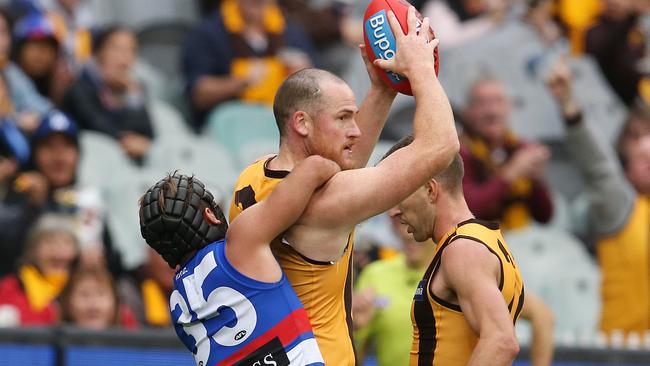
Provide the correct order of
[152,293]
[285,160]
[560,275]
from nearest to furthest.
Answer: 1. [285,160]
2. [152,293]
3. [560,275]

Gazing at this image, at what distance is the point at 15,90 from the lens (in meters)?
10.3

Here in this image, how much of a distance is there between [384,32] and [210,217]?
0.93 metres

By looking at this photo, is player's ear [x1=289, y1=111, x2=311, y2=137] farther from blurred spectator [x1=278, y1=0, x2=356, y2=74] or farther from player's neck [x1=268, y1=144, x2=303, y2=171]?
blurred spectator [x1=278, y1=0, x2=356, y2=74]

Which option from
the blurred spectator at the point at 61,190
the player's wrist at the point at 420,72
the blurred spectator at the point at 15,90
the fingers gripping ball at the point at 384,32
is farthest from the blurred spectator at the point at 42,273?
the player's wrist at the point at 420,72

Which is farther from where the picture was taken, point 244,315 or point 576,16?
point 576,16

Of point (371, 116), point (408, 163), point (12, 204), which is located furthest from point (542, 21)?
point (408, 163)

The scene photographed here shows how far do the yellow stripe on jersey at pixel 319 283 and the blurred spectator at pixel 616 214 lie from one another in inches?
198

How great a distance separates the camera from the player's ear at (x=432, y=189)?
207 inches

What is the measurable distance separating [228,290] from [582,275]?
595 cm

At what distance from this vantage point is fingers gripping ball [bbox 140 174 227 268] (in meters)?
4.79

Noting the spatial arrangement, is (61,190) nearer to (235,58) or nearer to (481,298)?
(235,58)

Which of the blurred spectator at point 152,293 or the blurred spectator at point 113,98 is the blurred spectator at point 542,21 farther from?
the blurred spectator at point 152,293

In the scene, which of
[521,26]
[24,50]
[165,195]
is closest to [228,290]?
[165,195]

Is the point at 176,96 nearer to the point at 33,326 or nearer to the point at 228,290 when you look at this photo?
the point at 33,326
